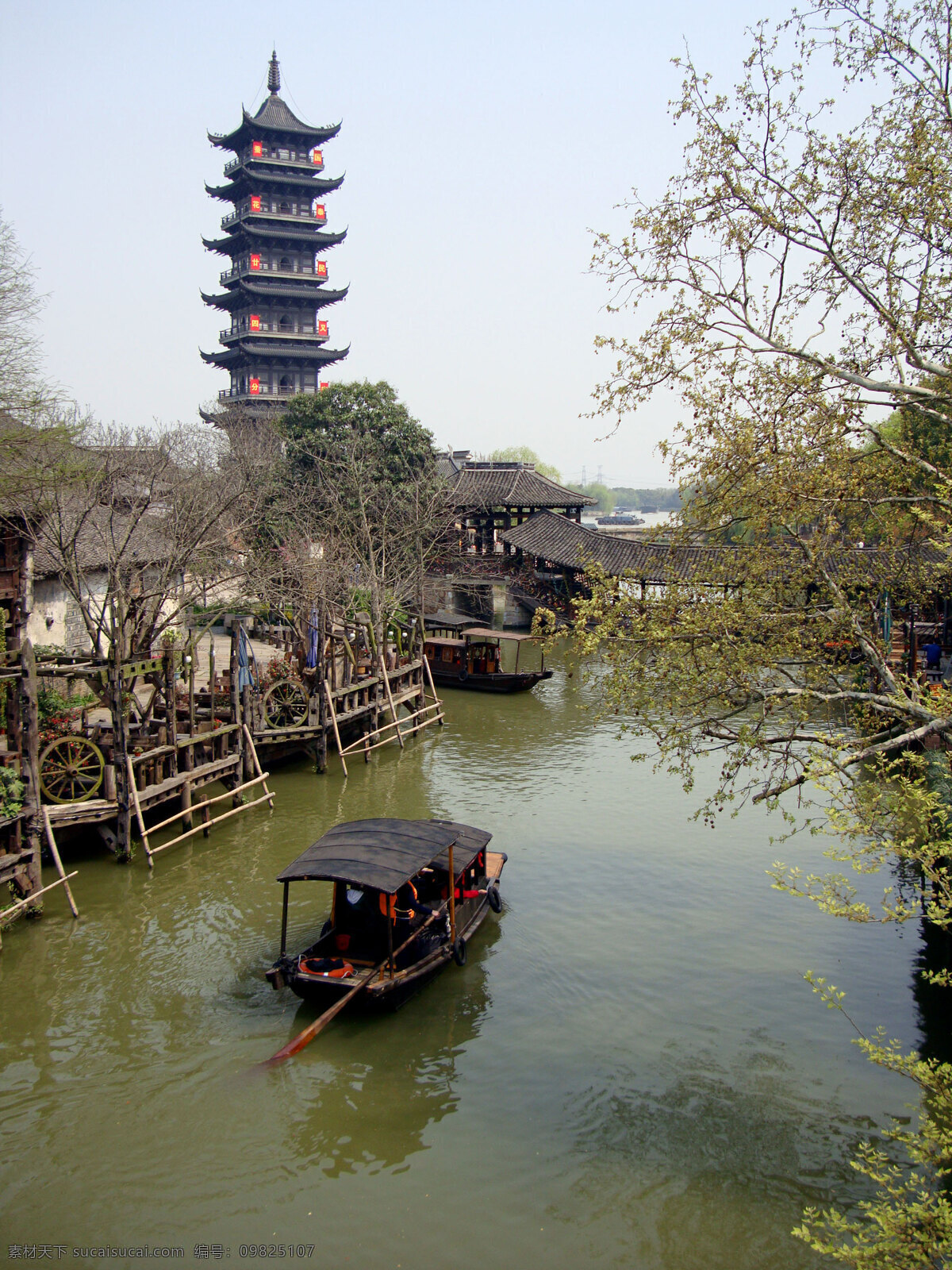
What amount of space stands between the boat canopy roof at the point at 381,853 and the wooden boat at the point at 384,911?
1 centimetres

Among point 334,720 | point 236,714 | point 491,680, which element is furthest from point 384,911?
→ point 491,680

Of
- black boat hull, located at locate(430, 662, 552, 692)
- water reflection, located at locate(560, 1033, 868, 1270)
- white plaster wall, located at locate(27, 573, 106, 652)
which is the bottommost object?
water reflection, located at locate(560, 1033, 868, 1270)

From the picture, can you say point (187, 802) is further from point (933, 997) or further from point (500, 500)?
point (500, 500)

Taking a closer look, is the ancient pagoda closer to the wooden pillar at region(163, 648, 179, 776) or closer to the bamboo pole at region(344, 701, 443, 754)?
the bamboo pole at region(344, 701, 443, 754)

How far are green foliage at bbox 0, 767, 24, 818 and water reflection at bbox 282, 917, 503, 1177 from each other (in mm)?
4322

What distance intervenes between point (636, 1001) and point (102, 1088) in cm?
576

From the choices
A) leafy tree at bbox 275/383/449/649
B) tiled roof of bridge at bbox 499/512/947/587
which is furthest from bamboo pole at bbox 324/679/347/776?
tiled roof of bridge at bbox 499/512/947/587

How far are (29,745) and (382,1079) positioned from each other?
19.5 feet

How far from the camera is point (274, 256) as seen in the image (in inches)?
2179

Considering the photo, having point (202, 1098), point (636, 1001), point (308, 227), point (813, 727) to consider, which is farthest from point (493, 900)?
point (308, 227)

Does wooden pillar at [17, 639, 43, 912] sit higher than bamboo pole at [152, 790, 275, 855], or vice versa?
wooden pillar at [17, 639, 43, 912]

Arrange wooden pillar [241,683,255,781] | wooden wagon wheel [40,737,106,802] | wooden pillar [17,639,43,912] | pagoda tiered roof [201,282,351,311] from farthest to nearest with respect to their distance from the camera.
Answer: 1. pagoda tiered roof [201,282,351,311]
2. wooden pillar [241,683,255,781]
3. wooden wagon wheel [40,737,106,802]
4. wooden pillar [17,639,43,912]

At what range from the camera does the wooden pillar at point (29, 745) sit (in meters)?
11.1

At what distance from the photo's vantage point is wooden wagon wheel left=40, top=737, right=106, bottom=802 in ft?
44.2
